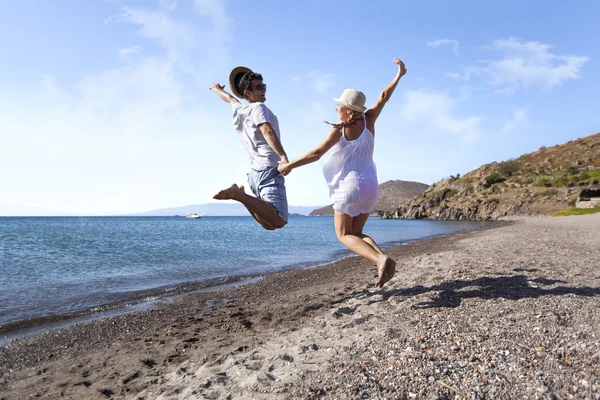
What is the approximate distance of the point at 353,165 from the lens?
486cm

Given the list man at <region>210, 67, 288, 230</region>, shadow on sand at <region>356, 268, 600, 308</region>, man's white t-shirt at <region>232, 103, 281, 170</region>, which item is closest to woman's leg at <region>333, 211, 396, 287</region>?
shadow on sand at <region>356, 268, 600, 308</region>

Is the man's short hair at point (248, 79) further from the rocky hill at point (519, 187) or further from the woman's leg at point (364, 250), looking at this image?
the rocky hill at point (519, 187)

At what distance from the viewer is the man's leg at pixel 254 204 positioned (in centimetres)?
477

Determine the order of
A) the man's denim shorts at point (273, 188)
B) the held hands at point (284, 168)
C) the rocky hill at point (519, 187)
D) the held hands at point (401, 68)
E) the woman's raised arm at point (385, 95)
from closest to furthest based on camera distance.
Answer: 1. the held hands at point (284, 168)
2. the man's denim shorts at point (273, 188)
3. the woman's raised arm at point (385, 95)
4. the held hands at point (401, 68)
5. the rocky hill at point (519, 187)

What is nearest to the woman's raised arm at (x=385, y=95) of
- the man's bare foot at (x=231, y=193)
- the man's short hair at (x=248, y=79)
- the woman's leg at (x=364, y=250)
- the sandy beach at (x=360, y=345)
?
the woman's leg at (x=364, y=250)

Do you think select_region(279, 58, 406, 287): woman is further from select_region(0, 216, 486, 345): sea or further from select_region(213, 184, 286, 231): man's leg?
select_region(0, 216, 486, 345): sea

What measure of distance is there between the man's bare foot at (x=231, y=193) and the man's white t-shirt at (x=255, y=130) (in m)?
0.44

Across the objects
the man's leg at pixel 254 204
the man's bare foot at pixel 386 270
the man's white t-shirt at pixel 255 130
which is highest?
the man's white t-shirt at pixel 255 130

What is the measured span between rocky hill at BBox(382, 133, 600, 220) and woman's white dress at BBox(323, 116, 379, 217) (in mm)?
44982

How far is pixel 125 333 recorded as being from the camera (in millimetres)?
6230

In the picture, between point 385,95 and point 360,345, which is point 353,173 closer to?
point 385,95

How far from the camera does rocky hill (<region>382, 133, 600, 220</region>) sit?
47.1 meters

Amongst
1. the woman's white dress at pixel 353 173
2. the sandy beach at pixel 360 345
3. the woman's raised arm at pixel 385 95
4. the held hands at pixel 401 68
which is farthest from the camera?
the held hands at pixel 401 68

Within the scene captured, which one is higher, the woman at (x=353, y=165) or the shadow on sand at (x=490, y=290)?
the woman at (x=353, y=165)
